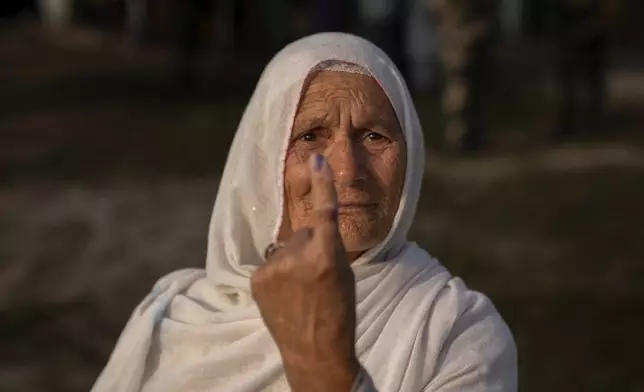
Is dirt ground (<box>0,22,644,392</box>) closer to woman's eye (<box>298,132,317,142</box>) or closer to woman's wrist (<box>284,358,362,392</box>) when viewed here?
woman's eye (<box>298,132,317,142</box>)

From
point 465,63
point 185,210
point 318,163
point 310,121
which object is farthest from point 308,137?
point 465,63

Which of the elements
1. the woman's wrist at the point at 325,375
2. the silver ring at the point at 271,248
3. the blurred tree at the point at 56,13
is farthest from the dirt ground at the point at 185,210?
the woman's wrist at the point at 325,375

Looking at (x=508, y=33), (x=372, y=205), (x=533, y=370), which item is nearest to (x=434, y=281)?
(x=372, y=205)

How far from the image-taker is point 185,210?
15.8 feet

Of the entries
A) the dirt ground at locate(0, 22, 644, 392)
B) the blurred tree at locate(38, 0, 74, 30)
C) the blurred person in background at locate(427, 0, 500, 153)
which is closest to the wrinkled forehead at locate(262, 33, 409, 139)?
the dirt ground at locate(0, 22, 644, 392)

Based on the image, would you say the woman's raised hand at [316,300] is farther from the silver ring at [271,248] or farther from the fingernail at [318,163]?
the silver ring at [271,248]

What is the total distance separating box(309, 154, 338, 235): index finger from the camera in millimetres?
936

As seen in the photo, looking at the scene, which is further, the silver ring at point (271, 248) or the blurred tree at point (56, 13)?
the blurred tree at point (56, 13)

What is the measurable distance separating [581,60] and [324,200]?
15.0 feet

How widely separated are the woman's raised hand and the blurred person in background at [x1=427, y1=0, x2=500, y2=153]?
13.4ft

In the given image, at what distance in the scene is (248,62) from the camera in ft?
17.6

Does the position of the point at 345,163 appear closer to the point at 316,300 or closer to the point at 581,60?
the point at 316,300

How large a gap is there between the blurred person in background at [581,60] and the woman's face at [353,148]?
403 cm

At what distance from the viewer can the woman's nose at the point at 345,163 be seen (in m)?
1.26
